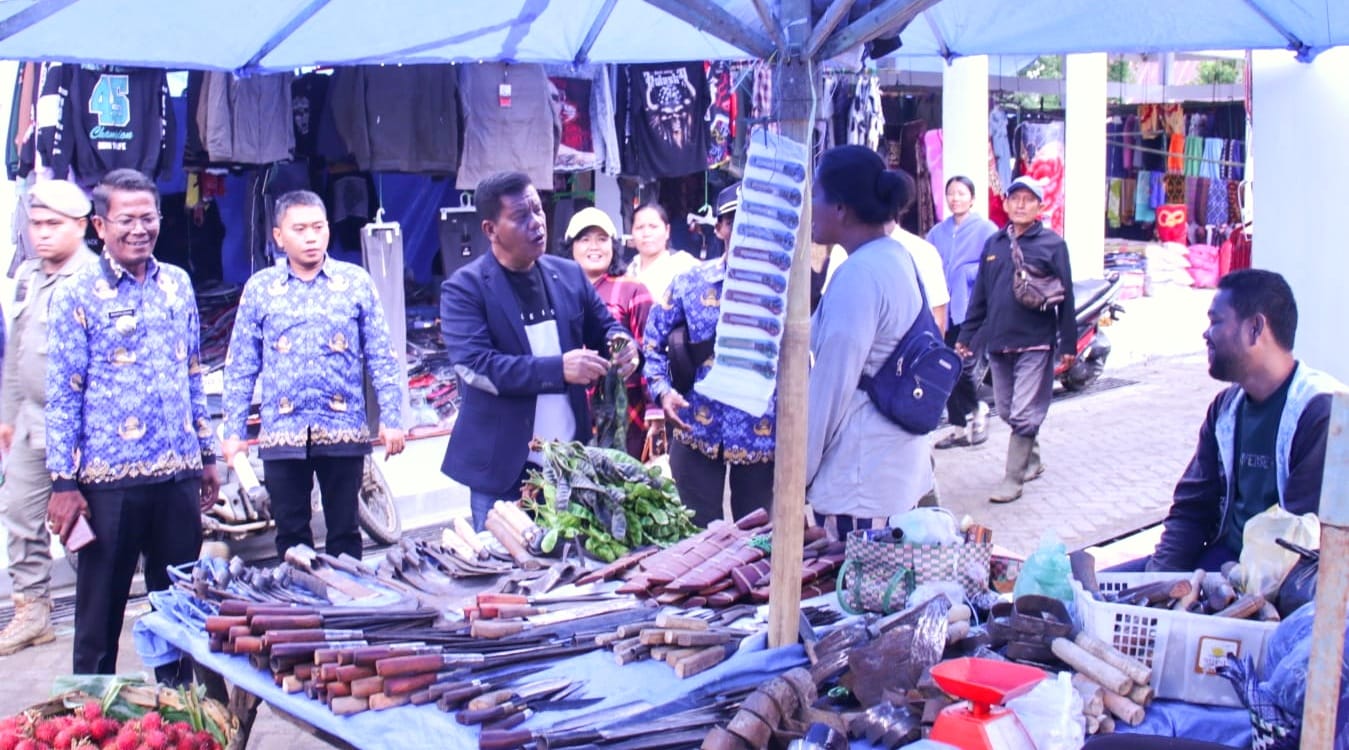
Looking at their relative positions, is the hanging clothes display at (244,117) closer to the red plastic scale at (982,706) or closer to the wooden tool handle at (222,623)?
the wooden tool handle at (222,623)

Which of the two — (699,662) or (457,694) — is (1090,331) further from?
(457,694)

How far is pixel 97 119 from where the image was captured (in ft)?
A: 23.7

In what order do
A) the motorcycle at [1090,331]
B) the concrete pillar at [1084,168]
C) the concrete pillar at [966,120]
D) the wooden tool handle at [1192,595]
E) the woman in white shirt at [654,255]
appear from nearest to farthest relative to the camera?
the wooden tool handle at [1192,595]
the woman in white shirt at [654,255]
the motorcycle at [1090,331]
the concrete pillar at [966,120]
the concrete pillar at [1084,168]

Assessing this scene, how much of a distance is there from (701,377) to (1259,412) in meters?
2.25

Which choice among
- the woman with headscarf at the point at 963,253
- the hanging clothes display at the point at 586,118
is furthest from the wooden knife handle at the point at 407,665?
the woman with headscarf at the point at 963,253

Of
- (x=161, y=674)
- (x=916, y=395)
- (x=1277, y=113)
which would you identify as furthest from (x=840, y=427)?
(x=1277, y=113)

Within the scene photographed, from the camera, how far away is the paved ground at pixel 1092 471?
227 inches

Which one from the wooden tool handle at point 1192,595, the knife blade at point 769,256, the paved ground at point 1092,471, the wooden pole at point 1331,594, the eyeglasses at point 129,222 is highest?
the eyeglasses at point 129,222

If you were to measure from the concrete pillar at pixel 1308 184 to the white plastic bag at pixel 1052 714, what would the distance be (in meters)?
4.51

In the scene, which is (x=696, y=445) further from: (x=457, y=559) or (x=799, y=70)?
(x=799, y=70)

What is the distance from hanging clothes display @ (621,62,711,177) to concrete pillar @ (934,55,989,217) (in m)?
3.42

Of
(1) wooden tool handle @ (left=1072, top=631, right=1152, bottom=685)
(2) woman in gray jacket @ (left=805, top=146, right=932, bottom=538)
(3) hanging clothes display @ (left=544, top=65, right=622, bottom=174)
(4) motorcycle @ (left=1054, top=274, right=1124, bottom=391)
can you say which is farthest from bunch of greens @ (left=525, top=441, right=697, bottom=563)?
(4) motorcycle @ (left=1054, top=274, right=1124, bottom=391)

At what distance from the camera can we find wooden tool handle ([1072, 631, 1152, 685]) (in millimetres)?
3049

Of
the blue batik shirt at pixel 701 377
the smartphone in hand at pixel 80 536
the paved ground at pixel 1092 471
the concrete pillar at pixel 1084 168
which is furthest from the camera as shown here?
the concrete pillar at pixel 1084 168
